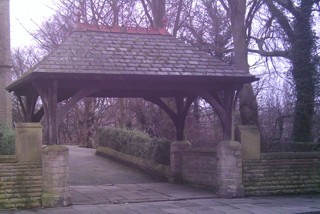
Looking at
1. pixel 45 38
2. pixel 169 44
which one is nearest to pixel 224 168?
pixel 169 44

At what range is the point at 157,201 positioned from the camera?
1388cm

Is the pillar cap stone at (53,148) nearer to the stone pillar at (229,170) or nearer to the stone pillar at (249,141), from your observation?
the stone pillar at (229,170)

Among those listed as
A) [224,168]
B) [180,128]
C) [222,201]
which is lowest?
[222,201]

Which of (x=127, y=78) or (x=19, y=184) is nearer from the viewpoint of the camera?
(x=19, y=184)

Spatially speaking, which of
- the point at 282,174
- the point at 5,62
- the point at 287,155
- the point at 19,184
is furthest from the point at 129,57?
the point at 5,62

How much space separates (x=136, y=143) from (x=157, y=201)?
900 centimetres

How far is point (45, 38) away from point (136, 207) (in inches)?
901

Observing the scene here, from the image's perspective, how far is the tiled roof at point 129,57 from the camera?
43.9 feet

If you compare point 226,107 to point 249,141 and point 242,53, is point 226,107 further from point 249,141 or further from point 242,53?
point 242,53

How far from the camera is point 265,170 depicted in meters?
15.2

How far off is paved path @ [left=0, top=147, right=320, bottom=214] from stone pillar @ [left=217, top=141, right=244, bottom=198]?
0.38 m

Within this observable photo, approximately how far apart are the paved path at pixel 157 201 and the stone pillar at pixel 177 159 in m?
0.52

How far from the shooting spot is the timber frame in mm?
13047

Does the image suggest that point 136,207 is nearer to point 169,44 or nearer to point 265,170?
point 265,170
